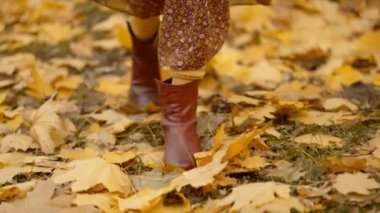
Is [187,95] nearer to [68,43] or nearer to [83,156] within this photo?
[83,156]

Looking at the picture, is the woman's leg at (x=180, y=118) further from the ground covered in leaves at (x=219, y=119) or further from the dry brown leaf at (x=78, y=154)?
the dry brown leaf at (x=78, y=154)

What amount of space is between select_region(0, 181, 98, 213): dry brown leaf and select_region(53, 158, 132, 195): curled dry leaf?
0.07 metres

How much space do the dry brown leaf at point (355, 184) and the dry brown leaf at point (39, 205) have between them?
20.4 inches

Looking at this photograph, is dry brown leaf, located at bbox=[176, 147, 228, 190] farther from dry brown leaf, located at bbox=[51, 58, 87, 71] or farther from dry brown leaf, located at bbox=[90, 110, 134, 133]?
dry brown leaf, located at bbox=[51, 58, 87, 71]

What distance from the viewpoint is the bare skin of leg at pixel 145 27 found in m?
1.93

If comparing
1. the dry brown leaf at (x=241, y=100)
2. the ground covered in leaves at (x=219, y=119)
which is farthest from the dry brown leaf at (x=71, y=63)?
the dry brown leaf at (x=241, y=100)

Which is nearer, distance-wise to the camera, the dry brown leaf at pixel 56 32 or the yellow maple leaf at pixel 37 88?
the yellow maple leaf at pixel 37 88

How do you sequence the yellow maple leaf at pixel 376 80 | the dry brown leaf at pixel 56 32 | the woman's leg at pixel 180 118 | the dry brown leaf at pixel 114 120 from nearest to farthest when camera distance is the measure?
the woman's leg at pixel 180 118 → the dry brown leaf at pixel 114 120 → the yellow maple leaf at pixel 376 80 → the dry brown leaf at pixel 56 32

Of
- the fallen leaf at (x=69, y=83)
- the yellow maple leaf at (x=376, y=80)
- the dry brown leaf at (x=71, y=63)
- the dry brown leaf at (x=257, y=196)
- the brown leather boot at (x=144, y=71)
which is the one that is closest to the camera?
the dry brown leaf at (x=257, y=196)

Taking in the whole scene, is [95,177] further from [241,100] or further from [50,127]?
[241,100]

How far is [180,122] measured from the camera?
155 cm

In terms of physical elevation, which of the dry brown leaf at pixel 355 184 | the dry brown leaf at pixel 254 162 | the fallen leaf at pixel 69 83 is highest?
the fallen leaf at pixel 69 83

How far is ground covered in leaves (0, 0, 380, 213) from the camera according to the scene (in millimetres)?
1340

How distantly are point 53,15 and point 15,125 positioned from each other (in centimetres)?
140
